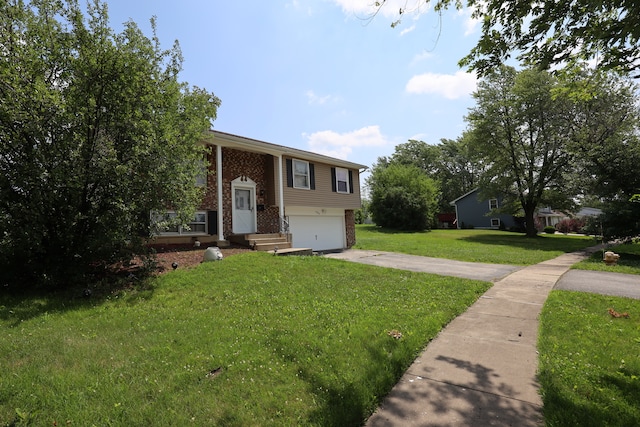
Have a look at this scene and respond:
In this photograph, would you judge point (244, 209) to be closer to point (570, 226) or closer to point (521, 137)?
point (521, 137)

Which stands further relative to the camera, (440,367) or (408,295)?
(408,295)

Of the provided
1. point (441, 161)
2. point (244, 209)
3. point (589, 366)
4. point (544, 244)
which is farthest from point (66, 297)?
point (441, 161)

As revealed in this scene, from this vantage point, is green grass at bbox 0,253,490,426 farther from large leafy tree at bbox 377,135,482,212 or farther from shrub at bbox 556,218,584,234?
large leafy tree at bbox 377,135,482,212

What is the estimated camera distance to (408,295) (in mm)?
6602

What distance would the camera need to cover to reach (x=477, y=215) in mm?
40812

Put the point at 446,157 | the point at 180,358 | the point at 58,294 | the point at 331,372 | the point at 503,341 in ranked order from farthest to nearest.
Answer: the point at 446,157 → the point at 58,294 → the point at 503,341 → the point at 180,358 → the point at 331,372

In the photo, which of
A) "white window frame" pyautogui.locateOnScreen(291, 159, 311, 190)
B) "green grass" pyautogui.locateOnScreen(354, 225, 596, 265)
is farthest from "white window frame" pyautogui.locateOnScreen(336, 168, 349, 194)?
"green grass" pyautogui.locateOnScreen(354, 225, 596, 265)

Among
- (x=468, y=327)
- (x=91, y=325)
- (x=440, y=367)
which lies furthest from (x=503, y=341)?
(x=91, y=325)

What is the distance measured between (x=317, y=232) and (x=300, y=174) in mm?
3243

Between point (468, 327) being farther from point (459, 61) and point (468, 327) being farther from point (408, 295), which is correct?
point (459, 61)

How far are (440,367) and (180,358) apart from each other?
2858 millimetres

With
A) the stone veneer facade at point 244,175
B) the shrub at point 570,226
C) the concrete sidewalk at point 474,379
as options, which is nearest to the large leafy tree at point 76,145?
the stone veneer facade at point 244,175

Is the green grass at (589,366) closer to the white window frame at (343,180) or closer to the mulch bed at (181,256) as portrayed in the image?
the mulch bed at (181,256)

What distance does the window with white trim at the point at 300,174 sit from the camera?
15769 millimetres
